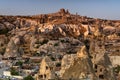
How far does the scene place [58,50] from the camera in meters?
64.4

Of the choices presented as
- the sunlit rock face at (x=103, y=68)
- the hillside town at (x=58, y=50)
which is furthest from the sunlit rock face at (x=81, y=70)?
the sunlit rock face at (x=103, y=68)

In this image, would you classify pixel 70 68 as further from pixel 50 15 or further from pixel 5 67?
pixel 50 15

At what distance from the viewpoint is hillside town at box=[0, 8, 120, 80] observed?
1620 cm

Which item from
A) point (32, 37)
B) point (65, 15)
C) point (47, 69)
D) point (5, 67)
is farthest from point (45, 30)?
point (47, 69)

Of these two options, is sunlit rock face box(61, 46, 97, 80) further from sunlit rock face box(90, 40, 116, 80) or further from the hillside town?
sunlit rock face box(90, 40, 116, 80)

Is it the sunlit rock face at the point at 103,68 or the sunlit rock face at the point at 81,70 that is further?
A: the sunlit rock face at the point at 103,68

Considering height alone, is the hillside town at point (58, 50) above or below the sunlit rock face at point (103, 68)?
below

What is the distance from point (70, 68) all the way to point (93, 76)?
754mm

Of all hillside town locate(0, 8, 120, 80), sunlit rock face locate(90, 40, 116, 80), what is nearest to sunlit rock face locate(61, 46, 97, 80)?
hillside town locate(0, 8, 120, 80)

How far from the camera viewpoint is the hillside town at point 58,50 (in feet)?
53.1

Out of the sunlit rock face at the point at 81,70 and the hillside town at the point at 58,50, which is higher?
the sunlit rock face at the point at 81,70

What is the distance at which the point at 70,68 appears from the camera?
15.8m

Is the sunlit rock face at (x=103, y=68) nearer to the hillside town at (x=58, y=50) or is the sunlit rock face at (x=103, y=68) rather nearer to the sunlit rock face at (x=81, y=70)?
the hillside town at (x=58, y=50)

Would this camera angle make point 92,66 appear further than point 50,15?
No
